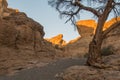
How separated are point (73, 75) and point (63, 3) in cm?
736

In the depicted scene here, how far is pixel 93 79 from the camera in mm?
16812

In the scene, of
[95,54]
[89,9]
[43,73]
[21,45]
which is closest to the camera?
[95,54]

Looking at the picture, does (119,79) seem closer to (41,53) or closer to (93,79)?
(93,79)

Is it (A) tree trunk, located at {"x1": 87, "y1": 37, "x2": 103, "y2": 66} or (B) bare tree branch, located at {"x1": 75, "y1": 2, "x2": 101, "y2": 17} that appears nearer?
(A) tree trunk, located at {"x1": 87, "y1": 37, "x2": 103, "y2": 66}

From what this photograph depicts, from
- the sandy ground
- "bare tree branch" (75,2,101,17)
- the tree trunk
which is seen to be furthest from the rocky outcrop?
"bare tree branch" (75,2,101,17)

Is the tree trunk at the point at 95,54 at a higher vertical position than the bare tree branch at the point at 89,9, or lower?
lower

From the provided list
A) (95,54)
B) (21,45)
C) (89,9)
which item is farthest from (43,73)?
(21,45)

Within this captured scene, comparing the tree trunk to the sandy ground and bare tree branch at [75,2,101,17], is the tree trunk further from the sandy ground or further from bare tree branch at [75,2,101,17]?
the sandy ground

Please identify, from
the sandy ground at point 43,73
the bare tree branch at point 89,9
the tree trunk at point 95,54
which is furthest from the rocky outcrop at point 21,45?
the bare tree branch at point 89,9

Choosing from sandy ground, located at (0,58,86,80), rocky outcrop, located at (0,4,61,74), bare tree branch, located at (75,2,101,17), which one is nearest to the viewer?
sandy ground, located at (0,58,86,80)

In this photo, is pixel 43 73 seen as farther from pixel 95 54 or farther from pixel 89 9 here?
pixel 89 9

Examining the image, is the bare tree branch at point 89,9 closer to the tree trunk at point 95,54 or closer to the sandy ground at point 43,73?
the tree trunk at point 95,54

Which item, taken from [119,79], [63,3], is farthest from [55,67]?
[119,79]

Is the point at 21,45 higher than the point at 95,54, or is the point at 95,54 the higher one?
the point at 21,45
